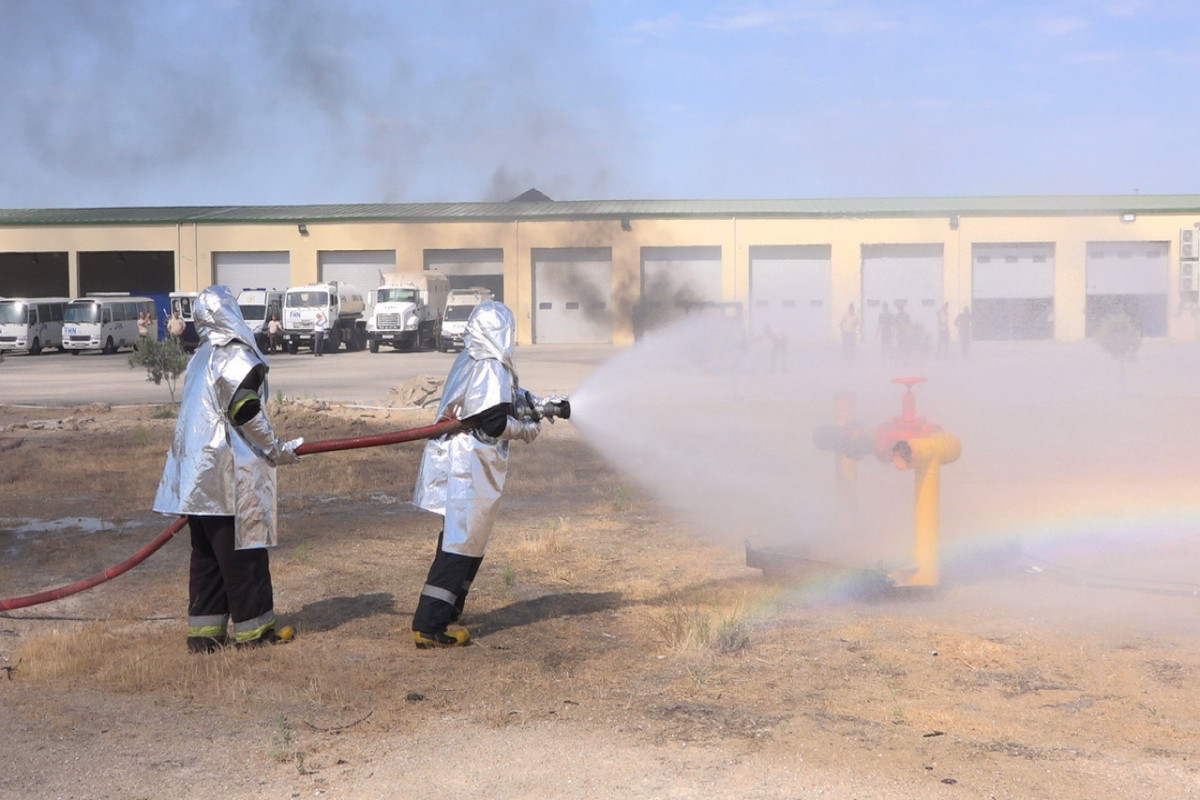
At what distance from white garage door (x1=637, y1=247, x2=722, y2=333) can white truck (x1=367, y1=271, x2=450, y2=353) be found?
8.23 m

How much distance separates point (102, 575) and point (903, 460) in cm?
438

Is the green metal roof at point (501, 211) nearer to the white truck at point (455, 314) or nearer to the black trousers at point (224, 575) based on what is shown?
the white truck at point (455, 314)

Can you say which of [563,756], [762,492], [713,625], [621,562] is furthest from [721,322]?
[563,756]

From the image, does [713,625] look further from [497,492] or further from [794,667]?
[497,492]

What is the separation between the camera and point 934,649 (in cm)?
585

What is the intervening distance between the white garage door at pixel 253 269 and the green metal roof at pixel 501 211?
1451 millimetres

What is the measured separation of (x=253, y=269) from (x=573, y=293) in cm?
1316

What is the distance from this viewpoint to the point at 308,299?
3953cm

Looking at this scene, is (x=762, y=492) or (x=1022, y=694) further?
(x=762, y=492)

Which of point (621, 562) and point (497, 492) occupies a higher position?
point (497, 492)

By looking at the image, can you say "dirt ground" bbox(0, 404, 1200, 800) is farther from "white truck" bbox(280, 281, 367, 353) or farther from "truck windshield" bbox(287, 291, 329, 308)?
"truck windshield" bbox(287, 291, 329, 308)

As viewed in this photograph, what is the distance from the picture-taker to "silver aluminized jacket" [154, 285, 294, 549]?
5.79m

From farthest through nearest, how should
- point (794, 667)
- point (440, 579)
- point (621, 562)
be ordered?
point (621, 562), point (440, 579), point (794, 667)

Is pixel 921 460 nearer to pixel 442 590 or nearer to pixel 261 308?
pixel 442 590
